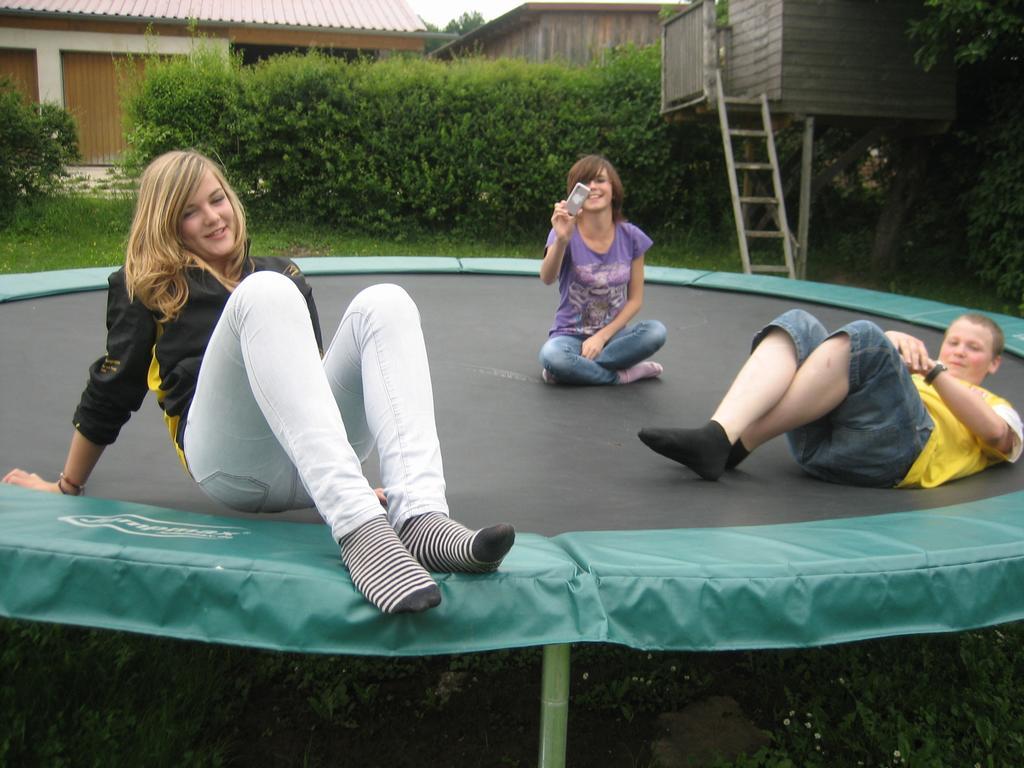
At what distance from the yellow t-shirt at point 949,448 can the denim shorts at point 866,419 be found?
0.02 m

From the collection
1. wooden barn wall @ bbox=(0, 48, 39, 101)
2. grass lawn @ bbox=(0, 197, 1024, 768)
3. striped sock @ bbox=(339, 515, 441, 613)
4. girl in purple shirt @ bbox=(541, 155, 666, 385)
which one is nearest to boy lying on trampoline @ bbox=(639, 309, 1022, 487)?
grass lawn @ bbox=(0, 197, 1024, 768)

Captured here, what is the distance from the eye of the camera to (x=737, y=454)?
170 cm

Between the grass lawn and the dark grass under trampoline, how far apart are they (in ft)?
1.18

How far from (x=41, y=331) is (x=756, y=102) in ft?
14.0

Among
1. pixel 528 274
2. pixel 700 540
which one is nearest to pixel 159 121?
pixel 528 274

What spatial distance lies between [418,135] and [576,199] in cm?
436

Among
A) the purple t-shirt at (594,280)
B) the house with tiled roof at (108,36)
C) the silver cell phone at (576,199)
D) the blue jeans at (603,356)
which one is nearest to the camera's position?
the silver cell phone at (576,199)

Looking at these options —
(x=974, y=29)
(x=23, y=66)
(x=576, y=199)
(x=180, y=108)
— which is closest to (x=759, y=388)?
(x=576, y=199)

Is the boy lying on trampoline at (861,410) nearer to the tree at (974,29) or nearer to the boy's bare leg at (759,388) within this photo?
the boy's bare leg at (759,388)

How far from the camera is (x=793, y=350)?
1608mm

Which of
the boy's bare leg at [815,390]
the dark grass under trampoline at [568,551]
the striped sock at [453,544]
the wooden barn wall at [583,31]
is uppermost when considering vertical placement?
the wooden barn wall at [583,31]

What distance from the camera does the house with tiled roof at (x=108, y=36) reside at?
9078mm

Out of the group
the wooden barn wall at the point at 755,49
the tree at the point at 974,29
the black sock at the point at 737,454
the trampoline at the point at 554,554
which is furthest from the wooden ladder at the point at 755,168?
the black sock at the point at 737,454

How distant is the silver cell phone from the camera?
2.28 meters
